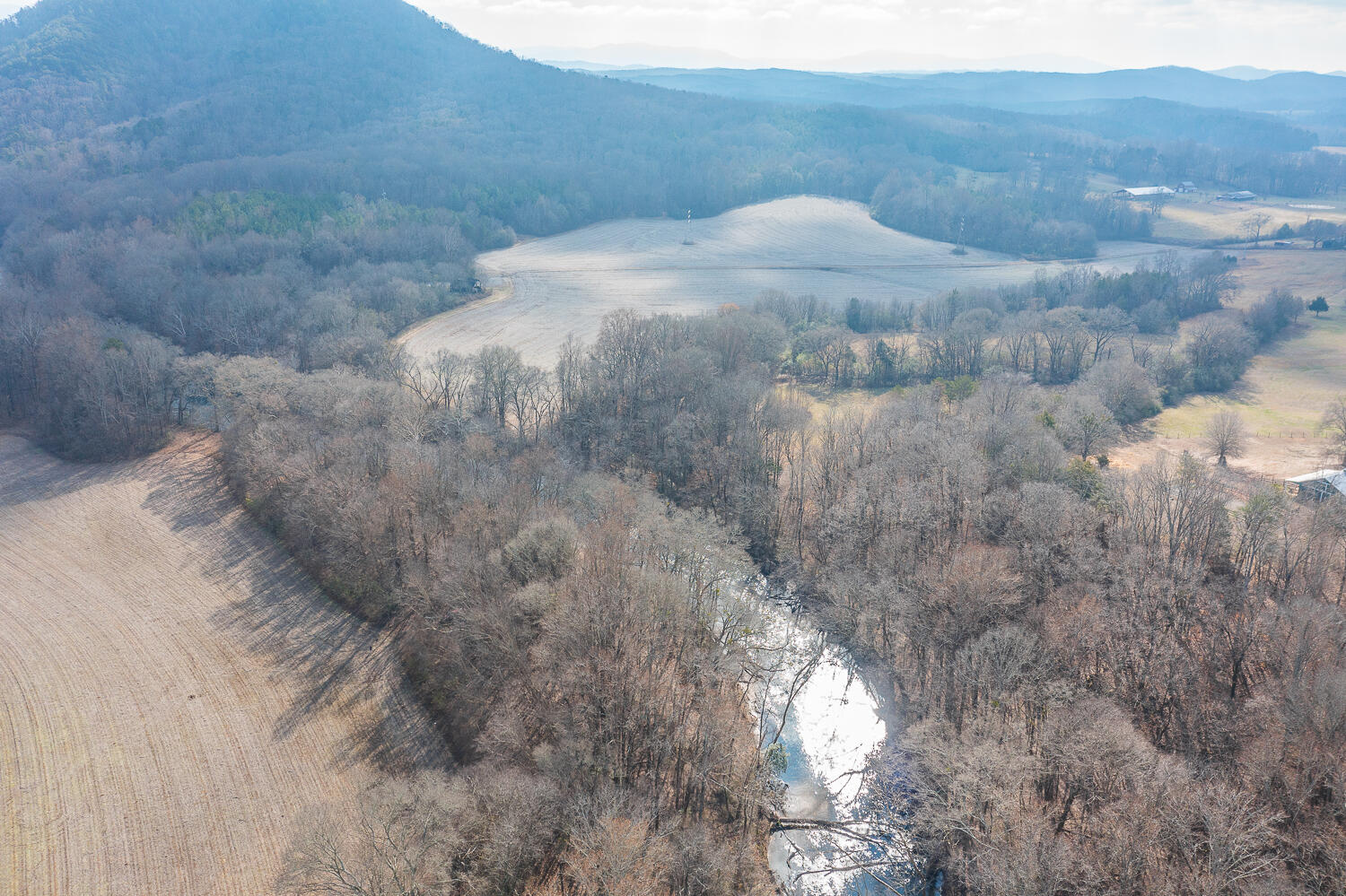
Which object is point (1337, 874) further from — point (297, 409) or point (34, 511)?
point (34, 511)

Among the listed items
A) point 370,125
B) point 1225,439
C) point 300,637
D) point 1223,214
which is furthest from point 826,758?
point 1223,214

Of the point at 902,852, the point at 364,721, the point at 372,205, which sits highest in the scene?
the point at 372,205

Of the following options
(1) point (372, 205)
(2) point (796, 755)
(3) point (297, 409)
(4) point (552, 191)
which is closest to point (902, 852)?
(2) point (796, 755)

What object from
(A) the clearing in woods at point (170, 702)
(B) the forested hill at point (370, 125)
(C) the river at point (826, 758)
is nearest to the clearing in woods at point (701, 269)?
(B) the forested hill at point (370, 125)

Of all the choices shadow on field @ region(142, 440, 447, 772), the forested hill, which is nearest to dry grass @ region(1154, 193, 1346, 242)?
the forested hill

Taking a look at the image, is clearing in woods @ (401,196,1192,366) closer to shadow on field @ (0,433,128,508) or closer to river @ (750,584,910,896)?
shadow on field @ (0,433,128,508)

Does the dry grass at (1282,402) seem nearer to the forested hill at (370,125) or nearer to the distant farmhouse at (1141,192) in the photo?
the distant farmhouse at (1141,192)

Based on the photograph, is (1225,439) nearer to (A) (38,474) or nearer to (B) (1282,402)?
(B) (1282,402)
